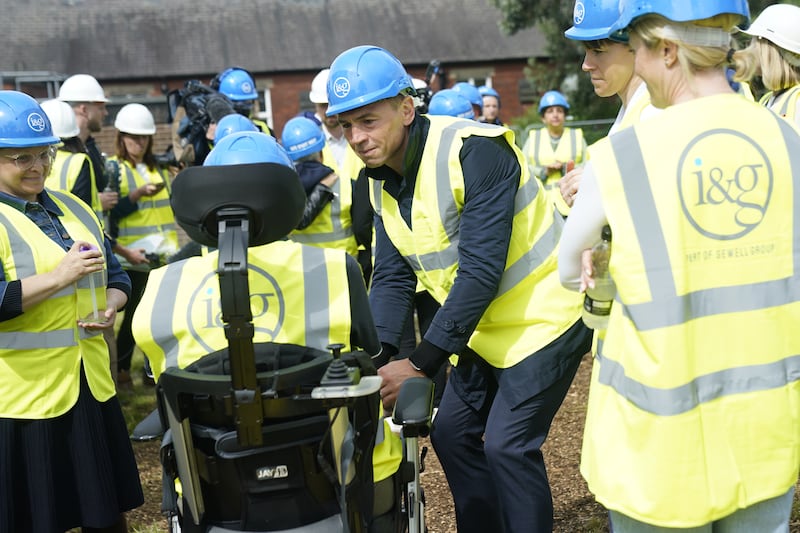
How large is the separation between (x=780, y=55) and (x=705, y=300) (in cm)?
286

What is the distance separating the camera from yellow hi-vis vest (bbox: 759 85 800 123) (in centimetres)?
438

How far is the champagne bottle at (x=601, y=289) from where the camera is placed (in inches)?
87.4

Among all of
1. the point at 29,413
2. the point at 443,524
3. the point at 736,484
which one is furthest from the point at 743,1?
the point at 443,524

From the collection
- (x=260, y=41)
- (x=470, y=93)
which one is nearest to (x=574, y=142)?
(x=470, y=93)

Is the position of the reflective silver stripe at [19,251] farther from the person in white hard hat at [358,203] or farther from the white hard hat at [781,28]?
the white hard hat at [781,28]

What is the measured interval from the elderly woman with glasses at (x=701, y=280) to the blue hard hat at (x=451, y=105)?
16.9 feet

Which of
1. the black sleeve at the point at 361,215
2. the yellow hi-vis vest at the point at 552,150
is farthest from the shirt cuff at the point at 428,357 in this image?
the yellow hi-vis vest at the point at 552,150

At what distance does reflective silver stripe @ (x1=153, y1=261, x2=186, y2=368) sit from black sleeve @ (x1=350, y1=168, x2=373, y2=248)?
3.56 m

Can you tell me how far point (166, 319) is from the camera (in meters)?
2.50

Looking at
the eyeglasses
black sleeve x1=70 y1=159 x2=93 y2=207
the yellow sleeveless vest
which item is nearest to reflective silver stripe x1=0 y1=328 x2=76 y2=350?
the eyeglasses

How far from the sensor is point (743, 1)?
2170mm

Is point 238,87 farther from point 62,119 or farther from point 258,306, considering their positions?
point 258,306

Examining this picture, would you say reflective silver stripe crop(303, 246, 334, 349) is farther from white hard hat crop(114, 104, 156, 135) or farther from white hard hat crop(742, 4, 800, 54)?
white hard hat crop(114, 104, 156, 135)

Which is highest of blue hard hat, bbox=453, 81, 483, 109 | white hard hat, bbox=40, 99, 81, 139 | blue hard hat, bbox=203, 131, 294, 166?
blue hard hat, bbox=453, 81, 483, 109
